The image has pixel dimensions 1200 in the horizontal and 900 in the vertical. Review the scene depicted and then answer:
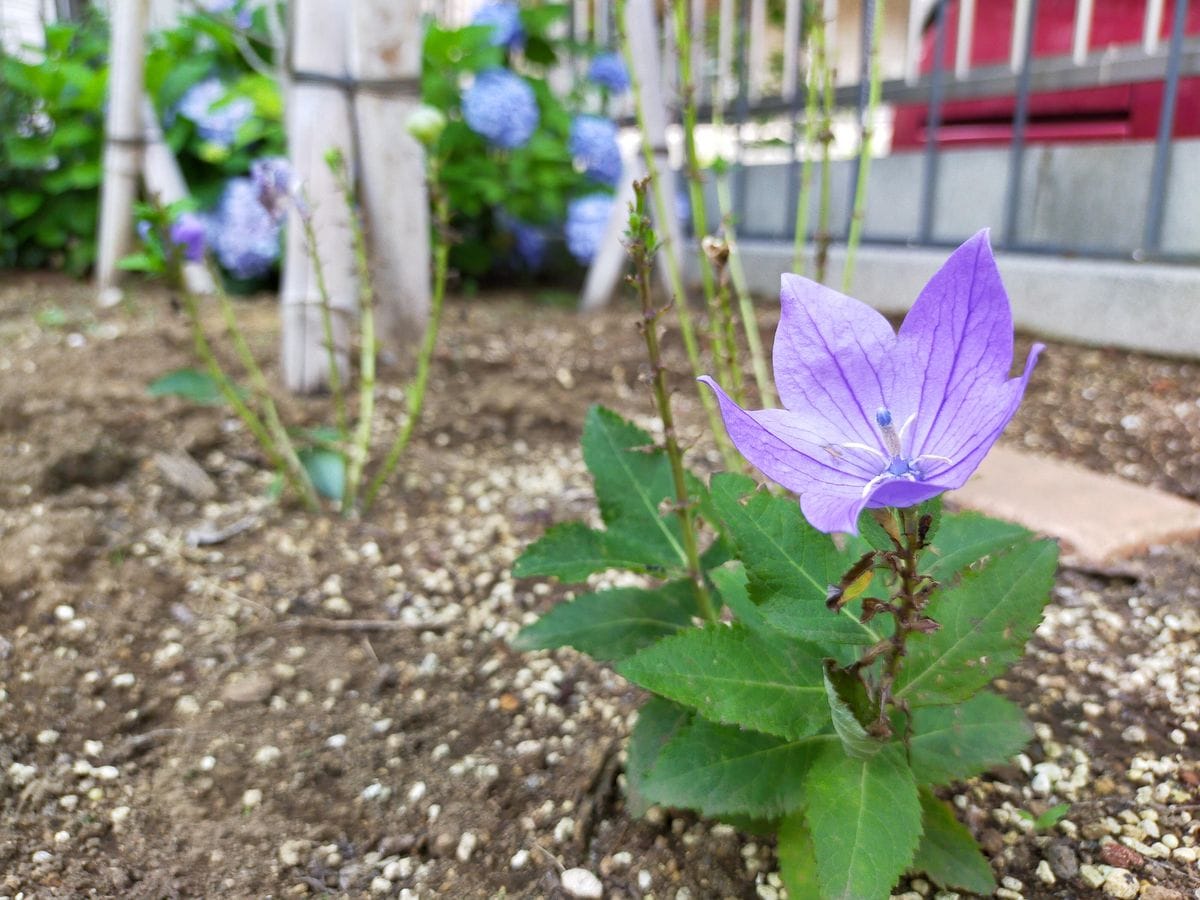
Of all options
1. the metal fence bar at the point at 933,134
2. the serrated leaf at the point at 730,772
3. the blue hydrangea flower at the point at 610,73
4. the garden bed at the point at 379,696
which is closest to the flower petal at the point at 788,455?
the serrated leaf at the point at 730,772

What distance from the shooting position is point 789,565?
88 centimetres

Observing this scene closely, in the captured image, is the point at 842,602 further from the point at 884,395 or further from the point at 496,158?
the point at 496,158

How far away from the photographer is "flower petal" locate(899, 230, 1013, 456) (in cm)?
71

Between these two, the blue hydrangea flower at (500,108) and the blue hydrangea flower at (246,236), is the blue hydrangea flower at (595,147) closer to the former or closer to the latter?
the blue hydrangea flower at (500,108)

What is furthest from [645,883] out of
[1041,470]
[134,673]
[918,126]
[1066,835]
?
[918,126]

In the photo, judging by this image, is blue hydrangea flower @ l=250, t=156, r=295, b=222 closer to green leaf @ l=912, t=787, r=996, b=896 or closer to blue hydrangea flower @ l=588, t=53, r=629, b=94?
green leaf @ l=912, t=787, r=996, b=896

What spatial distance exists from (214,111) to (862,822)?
3753 mm

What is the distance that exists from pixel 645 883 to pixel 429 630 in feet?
2.39

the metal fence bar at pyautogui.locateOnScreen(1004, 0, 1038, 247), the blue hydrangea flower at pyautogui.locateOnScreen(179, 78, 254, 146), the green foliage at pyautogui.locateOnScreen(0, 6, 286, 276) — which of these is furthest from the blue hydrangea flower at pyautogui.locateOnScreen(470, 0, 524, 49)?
the metal fence bar at pyautogui.locateOnScreen(1004, 0, 1038, 247)

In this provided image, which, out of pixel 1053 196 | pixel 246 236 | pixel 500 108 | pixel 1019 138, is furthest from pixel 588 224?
pixel 1053 196

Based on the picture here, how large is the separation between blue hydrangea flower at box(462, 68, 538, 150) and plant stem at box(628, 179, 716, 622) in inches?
121

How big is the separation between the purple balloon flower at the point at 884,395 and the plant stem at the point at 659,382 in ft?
0.74

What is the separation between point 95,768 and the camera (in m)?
1.37

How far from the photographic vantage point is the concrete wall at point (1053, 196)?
3295 mm
